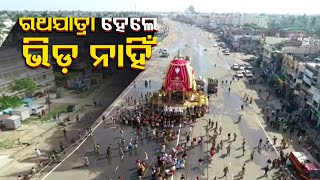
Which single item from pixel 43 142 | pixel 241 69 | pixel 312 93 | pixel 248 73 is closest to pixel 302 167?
pixel 312 93

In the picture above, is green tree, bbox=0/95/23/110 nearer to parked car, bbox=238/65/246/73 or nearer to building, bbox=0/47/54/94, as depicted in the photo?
building, bbox=0/47/54/94

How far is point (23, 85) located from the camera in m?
52.6

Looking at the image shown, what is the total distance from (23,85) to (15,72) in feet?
14.9

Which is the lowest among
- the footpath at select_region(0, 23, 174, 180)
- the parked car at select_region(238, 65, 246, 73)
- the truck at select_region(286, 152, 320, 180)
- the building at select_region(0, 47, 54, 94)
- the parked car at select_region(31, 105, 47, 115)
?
the footpath at select_region(0, 23, 174, 180)

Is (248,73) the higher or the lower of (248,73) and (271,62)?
the lower

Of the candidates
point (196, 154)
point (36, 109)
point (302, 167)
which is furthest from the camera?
point (36, 109)

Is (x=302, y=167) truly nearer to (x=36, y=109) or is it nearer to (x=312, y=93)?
(x=312, y=93)

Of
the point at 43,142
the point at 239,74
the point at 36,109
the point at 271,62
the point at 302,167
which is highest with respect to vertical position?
the point at 271,62

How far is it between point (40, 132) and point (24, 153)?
6.09 m

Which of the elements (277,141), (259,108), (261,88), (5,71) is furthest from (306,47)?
(5,71)

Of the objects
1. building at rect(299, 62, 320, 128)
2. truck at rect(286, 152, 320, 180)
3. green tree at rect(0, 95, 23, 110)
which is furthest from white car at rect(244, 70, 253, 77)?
green tree at rect(0, 95, 23, 110)

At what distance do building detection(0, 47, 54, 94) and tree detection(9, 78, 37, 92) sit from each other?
88cm

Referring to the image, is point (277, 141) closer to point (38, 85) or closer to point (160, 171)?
point (160, 171)

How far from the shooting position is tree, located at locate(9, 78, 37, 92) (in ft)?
171
